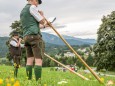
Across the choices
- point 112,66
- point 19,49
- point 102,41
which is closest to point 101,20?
point 102,41

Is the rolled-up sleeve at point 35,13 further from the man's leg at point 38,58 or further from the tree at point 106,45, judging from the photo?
the tree at point 106,45

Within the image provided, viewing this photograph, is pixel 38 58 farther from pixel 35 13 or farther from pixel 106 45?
pixel 106 45

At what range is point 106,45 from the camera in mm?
68875

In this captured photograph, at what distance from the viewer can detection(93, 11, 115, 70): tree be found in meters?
67.4

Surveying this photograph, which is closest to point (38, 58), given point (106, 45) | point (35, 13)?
point (35, 13)

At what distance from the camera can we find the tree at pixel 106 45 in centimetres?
6738

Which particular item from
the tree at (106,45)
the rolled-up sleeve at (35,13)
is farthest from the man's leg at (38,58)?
the tree at (106,45)

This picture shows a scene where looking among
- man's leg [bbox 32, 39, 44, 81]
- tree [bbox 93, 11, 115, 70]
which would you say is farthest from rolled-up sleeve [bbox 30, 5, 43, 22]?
tree [bbox 93, 11, 115, 70]

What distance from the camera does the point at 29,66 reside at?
960 cm

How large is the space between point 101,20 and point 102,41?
603 cm

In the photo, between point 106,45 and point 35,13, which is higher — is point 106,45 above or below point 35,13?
below

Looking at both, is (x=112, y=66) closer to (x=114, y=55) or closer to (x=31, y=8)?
(x=114, y=55)

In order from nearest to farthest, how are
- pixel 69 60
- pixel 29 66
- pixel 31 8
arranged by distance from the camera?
pixel 31 8 → pixel 29 66 → pixel 69 60

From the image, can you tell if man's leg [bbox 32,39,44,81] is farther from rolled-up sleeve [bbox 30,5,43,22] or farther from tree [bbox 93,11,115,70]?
tree [bbox 93,11,115,70]
